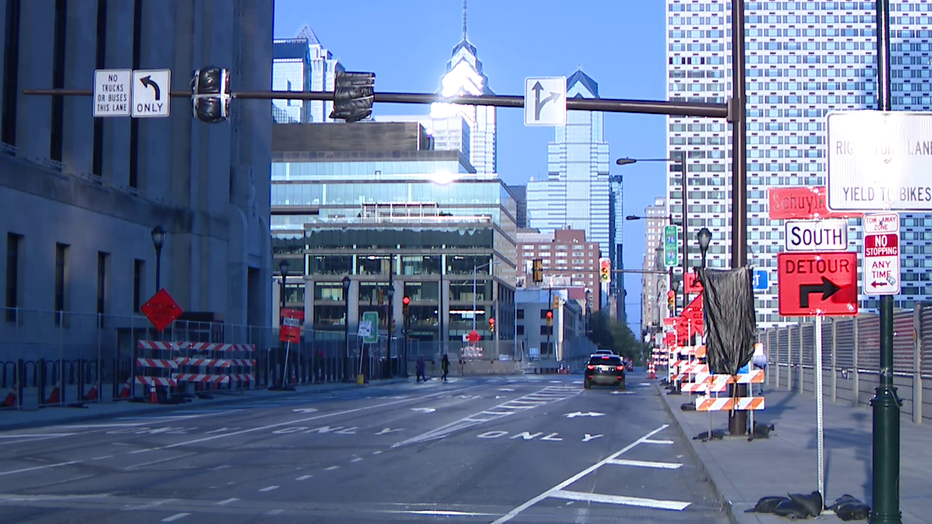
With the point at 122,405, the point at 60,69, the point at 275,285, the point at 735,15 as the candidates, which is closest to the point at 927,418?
the point at 735,15

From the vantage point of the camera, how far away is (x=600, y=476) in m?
14.3

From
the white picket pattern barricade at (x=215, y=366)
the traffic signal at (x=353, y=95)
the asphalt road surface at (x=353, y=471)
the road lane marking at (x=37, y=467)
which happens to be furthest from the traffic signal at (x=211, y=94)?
the white picket pattern barricade at (x=215, y=366)

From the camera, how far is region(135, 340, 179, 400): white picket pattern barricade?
31078 mm

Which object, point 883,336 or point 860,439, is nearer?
point 883,336

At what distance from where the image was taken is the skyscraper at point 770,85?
134500 mm

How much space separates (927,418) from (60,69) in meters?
39.8

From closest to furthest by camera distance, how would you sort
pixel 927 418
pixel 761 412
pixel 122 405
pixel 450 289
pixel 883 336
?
pixel 883 336 < pixel 927 418 < pixel 761 412 < pixel 122 405 < pixel 450 289

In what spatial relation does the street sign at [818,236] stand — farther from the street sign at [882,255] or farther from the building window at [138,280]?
the building window at [138,280]

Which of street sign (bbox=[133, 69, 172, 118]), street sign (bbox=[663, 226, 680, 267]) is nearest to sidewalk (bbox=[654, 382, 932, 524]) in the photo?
street sign (bbox=[133, 69, 172, 118])

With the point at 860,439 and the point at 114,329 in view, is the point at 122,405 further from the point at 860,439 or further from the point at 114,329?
the point at 860,439

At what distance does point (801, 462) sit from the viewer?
14781mm

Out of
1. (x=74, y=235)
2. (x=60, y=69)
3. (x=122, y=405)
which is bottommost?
(x=122, y=405)

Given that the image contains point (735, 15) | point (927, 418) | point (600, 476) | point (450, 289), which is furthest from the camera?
point (450, 289)

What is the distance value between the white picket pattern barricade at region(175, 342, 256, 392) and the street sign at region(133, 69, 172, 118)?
1634 cm
